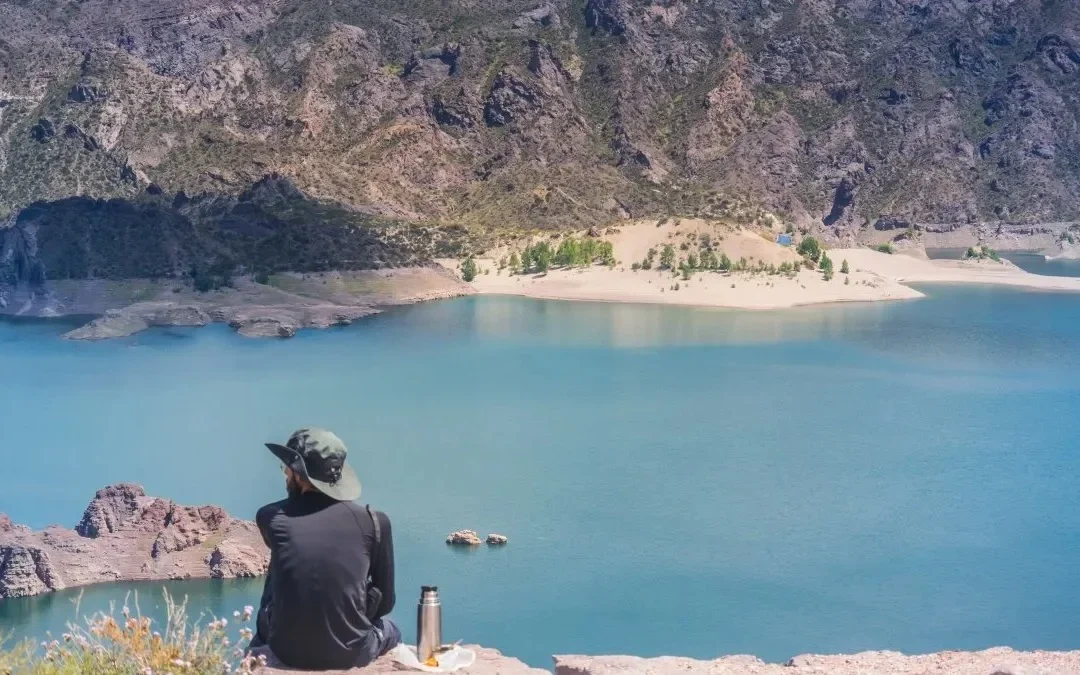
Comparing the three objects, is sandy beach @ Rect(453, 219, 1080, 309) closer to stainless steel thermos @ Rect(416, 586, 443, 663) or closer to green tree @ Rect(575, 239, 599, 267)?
green tree @ Rect(575, 239, 599, 267)

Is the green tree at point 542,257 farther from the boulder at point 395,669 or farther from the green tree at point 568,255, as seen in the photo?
the boulder at point 395,669

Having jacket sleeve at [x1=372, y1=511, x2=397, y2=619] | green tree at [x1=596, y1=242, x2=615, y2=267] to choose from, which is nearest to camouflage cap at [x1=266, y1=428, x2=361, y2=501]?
jacket sleeve at [x1=372, y1=511, x2=397, y2=619]

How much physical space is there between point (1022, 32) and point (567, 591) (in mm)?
155595

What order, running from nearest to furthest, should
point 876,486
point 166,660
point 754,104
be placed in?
point 166,660 → point 876,486 → point 754,104

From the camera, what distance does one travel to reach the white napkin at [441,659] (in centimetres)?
1059

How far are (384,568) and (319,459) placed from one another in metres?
1.00

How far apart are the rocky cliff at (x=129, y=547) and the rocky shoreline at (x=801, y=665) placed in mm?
15164

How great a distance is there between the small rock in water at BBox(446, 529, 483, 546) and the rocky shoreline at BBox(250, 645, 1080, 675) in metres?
16.8

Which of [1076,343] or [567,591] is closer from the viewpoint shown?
[567,591]

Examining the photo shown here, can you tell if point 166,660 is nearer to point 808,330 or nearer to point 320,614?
point 320,614

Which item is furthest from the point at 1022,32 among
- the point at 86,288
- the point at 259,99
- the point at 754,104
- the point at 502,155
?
the point at 86,288

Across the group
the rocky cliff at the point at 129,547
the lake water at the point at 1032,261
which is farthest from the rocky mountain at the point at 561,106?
the rocky cliff at the point at 129,547

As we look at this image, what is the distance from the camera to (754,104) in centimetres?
14950

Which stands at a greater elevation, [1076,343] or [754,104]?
[754,104]
